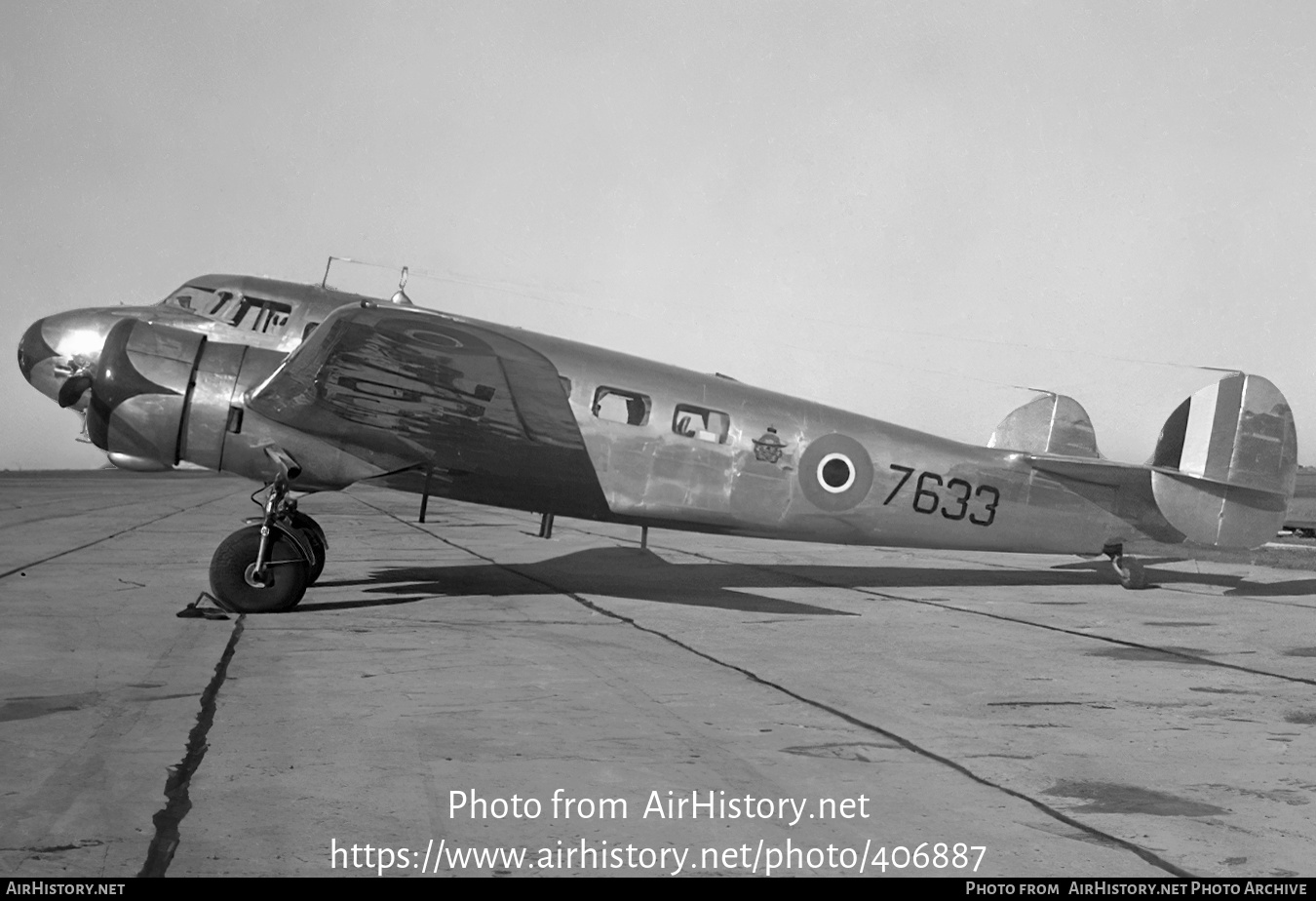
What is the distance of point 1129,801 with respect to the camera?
4.91 metres

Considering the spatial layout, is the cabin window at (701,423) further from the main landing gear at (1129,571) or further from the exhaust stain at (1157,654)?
the main landing gear at (1129,571)

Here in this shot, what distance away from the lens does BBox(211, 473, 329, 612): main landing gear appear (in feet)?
33.3

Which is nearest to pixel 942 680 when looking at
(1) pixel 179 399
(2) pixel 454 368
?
(2) pixel 454 368

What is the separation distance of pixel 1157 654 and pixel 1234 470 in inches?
190

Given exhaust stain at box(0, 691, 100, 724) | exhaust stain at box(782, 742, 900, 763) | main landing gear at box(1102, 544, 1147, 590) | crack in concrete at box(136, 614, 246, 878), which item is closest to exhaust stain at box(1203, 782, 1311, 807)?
exhaust stain at box(782, 742, 900, 763)

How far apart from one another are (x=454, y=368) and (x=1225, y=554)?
15.2 metres

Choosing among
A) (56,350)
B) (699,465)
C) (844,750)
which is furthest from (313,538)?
(844,750)

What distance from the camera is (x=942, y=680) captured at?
7.81 metres

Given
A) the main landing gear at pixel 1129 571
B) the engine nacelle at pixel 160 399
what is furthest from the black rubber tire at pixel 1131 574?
the engine nacelle at pixel 160 399

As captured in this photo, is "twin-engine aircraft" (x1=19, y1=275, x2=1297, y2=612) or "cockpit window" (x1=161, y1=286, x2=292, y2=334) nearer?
"twin-engine aircraft" (x1=19, y1=275, x2=1297, y2=612)

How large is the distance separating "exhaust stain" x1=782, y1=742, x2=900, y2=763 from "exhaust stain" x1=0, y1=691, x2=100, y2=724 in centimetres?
387

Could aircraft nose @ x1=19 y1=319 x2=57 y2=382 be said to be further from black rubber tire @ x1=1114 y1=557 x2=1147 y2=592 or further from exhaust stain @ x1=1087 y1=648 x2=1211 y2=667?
black rubber tire @ x1=1114 y1=557 x2=1147 y2=592

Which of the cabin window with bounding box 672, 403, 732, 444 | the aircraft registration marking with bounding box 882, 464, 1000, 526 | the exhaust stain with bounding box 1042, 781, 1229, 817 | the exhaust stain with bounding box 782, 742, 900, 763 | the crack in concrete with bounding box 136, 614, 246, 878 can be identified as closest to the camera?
the crack in concrete with bounding box 136, 614, 246, 878

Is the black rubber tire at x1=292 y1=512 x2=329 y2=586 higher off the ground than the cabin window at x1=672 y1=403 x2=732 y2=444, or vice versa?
the cabin window at x1=672 y1=403 x2=732 y2=444
